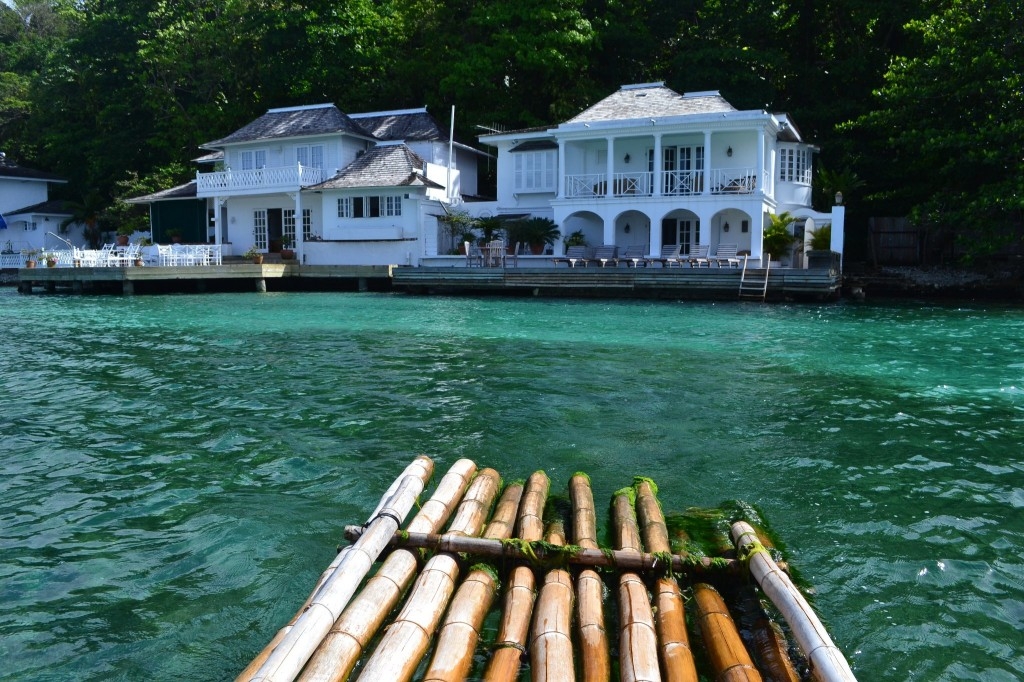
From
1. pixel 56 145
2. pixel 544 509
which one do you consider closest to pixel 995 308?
pixel 544 509

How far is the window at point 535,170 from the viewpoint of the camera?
34625 millimetres

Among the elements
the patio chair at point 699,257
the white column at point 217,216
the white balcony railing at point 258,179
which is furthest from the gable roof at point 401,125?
the patio chair at point 699,257

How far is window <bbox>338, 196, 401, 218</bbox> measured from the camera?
3541 cm

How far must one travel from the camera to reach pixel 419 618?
4.18 meters

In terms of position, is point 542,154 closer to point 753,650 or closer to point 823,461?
point 823,461

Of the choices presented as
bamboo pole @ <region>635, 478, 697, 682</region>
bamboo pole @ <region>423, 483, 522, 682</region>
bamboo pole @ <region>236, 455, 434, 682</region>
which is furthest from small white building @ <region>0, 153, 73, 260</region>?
bamboo pole @ <region>423, 483, 522, 682</region>

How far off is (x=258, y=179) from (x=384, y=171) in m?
6.18

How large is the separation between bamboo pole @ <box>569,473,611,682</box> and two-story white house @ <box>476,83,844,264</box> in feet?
81.5

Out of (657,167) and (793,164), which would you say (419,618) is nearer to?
(657,167)

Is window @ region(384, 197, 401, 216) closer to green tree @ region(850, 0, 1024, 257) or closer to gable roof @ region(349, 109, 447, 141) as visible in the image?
gable roof @ region(349, 109, 447, 141)

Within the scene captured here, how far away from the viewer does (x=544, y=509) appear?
6.27 metres

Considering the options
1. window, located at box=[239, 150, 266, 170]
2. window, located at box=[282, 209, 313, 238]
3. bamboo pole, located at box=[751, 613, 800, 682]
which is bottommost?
bamboo pole, located at box=[751, 613, 800, 682]

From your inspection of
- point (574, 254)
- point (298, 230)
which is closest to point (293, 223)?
point (298, 230)

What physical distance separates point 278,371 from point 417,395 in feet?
10.0
